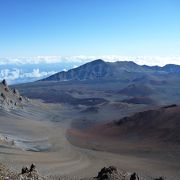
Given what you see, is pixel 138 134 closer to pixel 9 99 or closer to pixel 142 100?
pixel 9 99

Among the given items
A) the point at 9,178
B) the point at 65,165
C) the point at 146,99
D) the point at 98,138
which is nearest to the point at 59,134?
the point at 98,138

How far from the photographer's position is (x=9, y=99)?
115m

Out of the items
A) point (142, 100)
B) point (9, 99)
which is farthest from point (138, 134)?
point (142, 100)

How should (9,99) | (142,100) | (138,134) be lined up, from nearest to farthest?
1. (138,134)
2. (9,99)
3. (142,100)

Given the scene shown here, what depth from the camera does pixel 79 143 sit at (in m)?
73.3

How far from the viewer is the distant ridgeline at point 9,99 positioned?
109106 mm

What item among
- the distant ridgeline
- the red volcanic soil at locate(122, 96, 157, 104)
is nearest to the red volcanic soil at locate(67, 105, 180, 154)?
the distant ridgeline

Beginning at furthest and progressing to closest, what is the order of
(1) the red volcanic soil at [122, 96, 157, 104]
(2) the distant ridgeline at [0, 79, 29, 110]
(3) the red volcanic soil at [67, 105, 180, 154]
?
(1) the red volcanic soil at [122, 96, 157, 104]
(2) the distant ridgeline at [0, 79, 29, 110]
(3) the red volcanic soil at [67, 105, 180, 154]

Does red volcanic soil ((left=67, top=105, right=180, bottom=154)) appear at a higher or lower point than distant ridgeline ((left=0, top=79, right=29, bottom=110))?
lower

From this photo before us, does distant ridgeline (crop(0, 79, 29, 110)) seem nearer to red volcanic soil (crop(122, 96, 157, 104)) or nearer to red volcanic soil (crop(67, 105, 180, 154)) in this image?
red volcanic soil (crop(67, 105, 180, 154))

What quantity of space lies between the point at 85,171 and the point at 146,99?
138407 millimetres

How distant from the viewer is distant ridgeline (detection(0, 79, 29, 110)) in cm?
10911

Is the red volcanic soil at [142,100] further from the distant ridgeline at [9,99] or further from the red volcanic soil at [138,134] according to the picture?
the red volcanic soil at [138,134]

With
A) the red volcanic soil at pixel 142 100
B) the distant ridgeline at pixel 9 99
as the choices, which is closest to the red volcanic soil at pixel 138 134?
the distant ridgeline at pixel 9 99
